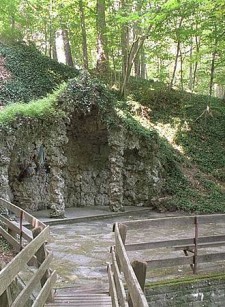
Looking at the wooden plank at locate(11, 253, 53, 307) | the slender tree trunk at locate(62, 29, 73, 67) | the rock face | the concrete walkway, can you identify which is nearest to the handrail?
the wooden plank at locate(11, 253, 53, 307)

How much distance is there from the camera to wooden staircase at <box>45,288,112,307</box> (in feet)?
16.6

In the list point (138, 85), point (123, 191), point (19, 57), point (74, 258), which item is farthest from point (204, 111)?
point (74, 258)

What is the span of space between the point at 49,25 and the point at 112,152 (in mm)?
11758

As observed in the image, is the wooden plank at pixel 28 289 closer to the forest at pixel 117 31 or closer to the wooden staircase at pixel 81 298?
the wooden staircase at pixel 81 298

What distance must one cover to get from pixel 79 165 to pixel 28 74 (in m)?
6.44

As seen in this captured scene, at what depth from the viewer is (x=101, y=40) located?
20.5 meters

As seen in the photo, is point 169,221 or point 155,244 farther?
point 155,244

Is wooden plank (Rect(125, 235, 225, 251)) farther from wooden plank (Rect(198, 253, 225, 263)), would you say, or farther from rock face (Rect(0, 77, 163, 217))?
rock face (Rect(0, 77, 163, 217))

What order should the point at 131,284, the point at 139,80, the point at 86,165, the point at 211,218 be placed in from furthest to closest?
1. the point at 139,80
2. the point at 86,165
3. the point at 211,218
4. the point at 131,284

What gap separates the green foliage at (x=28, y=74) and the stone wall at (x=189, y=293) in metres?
12.6

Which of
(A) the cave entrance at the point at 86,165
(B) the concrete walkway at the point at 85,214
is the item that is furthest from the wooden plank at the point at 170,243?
(A) the cave entrance at the point at 86,165

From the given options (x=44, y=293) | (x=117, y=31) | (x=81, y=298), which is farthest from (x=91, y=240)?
(x=117, y=31)

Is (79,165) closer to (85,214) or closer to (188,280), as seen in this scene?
(85,214)

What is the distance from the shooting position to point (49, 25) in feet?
A: 76.3
